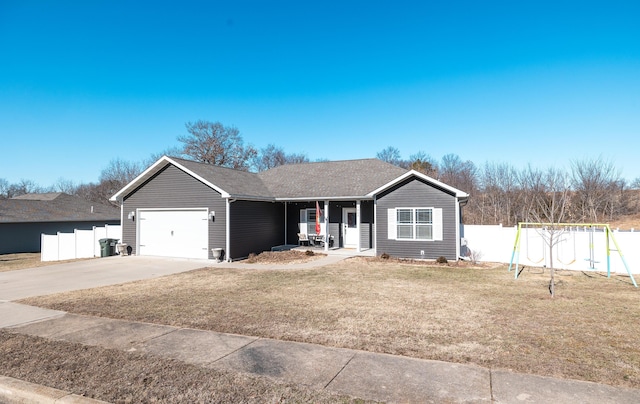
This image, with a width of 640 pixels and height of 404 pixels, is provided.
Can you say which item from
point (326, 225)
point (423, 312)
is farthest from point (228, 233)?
point (423, 312)

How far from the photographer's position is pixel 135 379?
4.25 m

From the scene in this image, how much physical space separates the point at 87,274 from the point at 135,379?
1054cm

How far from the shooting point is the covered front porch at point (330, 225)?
1866cm

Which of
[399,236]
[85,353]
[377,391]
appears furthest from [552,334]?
[399,236]

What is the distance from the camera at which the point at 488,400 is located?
Answer: 3691 mm

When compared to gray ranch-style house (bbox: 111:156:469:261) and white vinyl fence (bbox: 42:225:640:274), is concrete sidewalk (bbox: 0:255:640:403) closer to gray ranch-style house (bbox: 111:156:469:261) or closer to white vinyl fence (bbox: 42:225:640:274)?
white vinyl fence (bbox: 42:225:640:274)

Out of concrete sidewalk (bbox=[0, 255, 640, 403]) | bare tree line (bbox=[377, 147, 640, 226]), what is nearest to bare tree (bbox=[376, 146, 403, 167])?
bare tree line (bbox=[377, 147, 640, 226])

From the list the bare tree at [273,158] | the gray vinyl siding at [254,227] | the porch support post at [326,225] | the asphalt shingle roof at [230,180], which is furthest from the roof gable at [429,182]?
the bare tree at [273,158]

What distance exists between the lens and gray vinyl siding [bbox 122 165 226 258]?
15906 mm

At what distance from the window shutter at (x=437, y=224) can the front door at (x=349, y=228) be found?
4.92m

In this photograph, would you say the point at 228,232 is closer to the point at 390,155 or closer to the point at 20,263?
the point at 20,263

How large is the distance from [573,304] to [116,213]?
1372 inches

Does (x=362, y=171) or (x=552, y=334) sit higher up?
(x=362, y=171)

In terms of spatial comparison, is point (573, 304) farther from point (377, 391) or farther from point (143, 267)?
point (143, 267)
